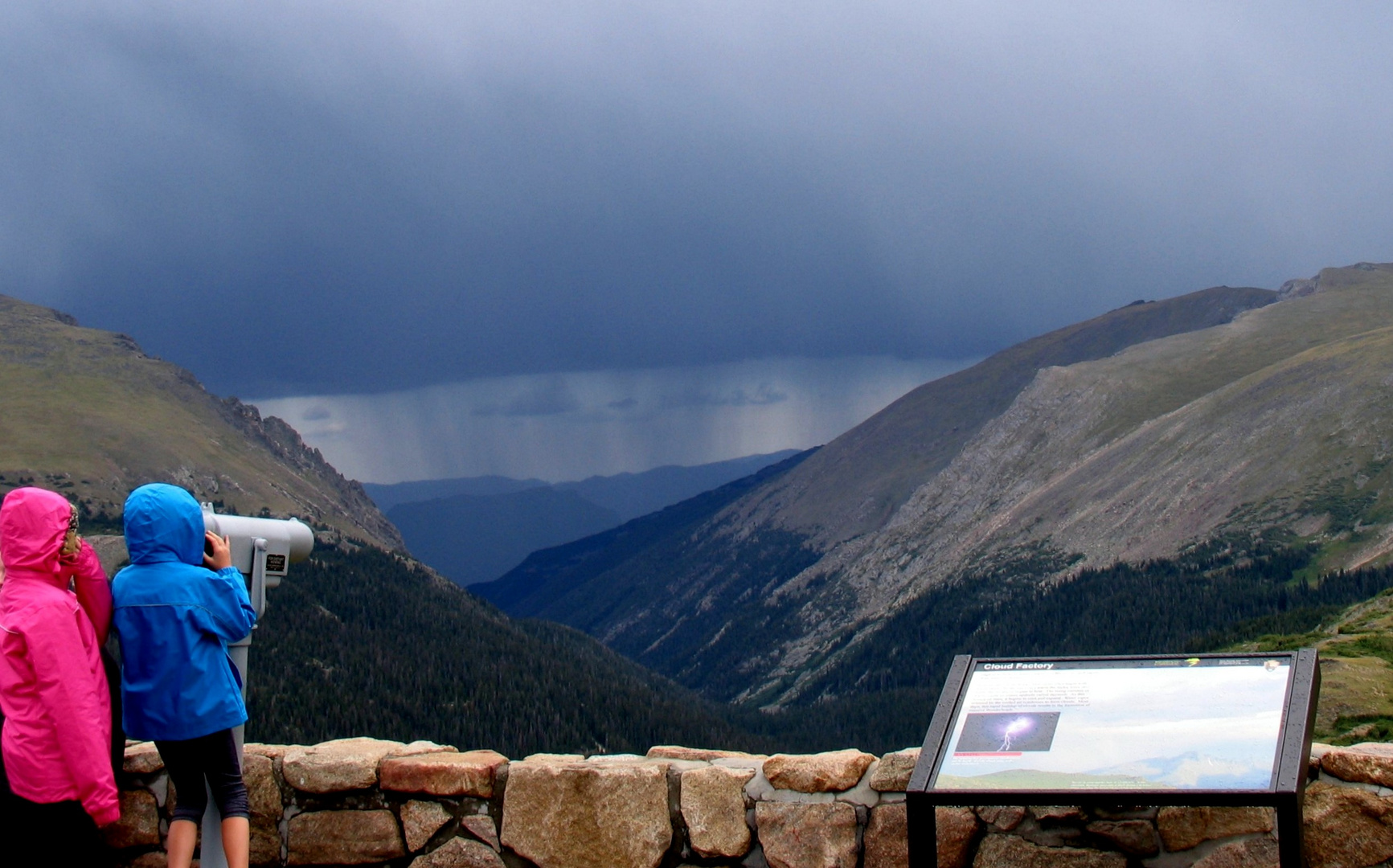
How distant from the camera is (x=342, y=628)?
15062cm

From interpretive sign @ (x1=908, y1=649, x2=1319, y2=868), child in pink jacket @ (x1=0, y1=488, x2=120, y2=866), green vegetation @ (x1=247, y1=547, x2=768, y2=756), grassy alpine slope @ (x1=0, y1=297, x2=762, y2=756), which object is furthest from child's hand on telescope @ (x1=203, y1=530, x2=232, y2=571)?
grassy alpine slope @ (x1=0, y1=297, x2=762, y2=756)

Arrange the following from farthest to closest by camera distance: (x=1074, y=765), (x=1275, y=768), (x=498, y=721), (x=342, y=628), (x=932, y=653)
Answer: (x=932, y=653)
(x=342, y=628)
(x=498, y=721)
(x=1074, y=765)
(x=1275, y=768)

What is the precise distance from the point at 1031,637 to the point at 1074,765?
16951 cm

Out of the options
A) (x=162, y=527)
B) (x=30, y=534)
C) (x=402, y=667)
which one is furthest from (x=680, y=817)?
(x=402, y=667)

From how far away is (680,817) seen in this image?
8156 mm

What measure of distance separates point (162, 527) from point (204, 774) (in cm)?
164

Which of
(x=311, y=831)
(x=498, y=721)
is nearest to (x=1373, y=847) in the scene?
(x=311, y=831)

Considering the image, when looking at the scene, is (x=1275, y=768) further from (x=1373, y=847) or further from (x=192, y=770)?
Answer: (x=192, y=770)

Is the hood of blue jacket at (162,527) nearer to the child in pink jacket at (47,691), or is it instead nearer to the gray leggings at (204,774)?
the child in pink jacket at (47,691)

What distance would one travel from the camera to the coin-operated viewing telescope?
7918 mm

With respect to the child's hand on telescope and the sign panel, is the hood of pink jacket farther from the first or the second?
the sign panel

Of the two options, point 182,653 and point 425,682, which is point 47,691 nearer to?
point 182,653

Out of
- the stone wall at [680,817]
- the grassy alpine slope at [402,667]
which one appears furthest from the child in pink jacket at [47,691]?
the grassy alpine slope at [402,667]

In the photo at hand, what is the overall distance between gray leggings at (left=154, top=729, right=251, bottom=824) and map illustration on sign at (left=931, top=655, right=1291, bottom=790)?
4456 mm
